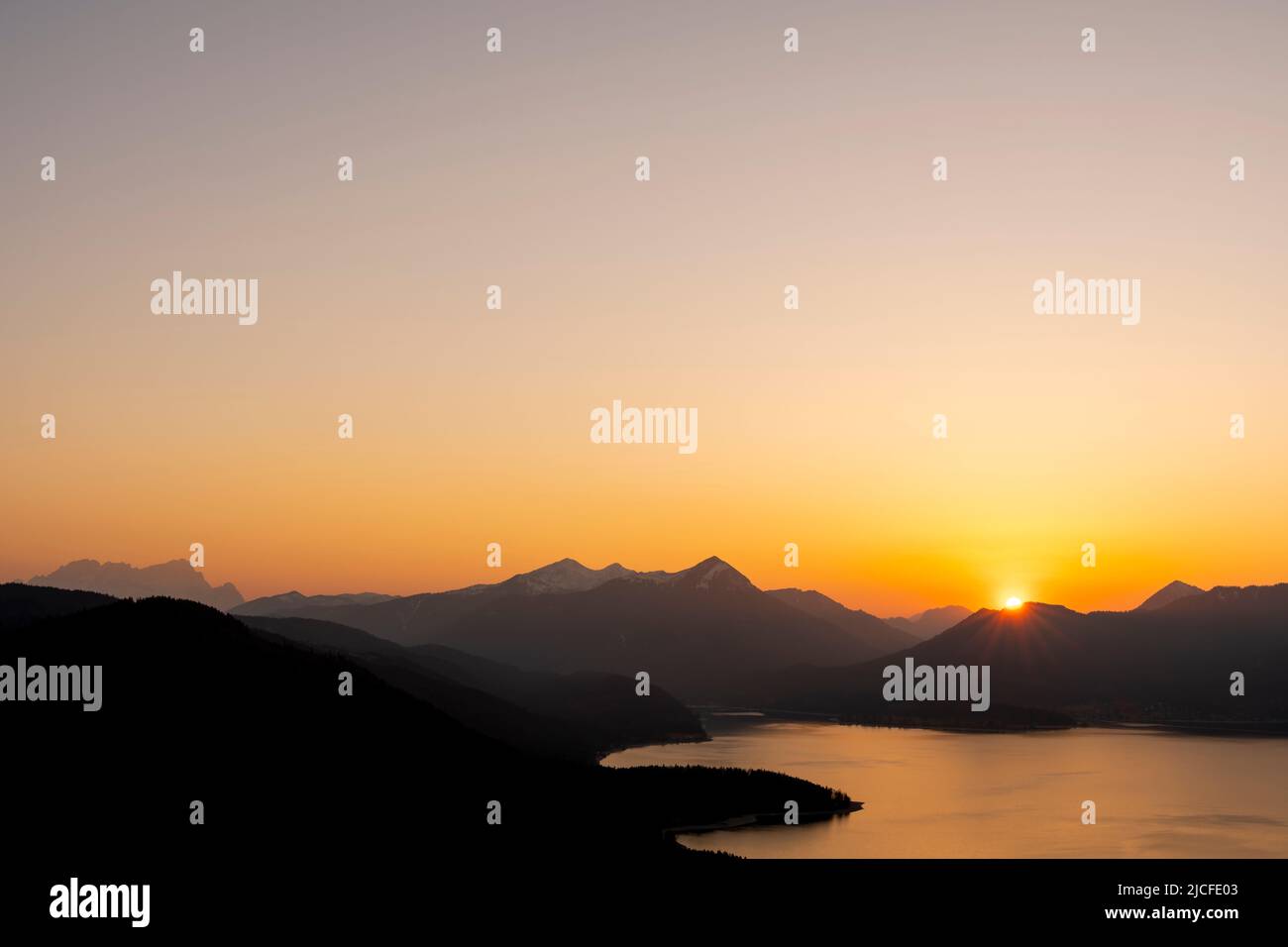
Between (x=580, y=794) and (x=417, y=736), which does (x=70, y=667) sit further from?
(x=580, y=794)

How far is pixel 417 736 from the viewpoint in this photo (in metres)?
132

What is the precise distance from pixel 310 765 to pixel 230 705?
12.8m

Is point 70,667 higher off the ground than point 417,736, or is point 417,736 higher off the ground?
point 70,667
